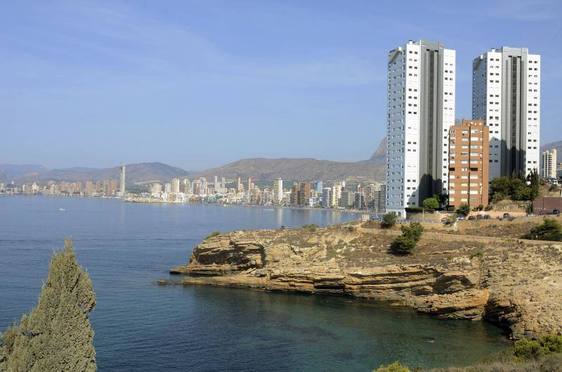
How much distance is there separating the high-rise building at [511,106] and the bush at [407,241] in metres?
24.2

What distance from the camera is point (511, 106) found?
64.7m

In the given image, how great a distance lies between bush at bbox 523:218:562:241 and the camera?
40781 mm

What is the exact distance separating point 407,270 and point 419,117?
25.7m

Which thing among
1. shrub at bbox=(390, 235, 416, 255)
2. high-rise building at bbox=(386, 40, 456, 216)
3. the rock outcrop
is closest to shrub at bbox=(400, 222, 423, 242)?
shrub at bbox=(390, 235, 416, 255)

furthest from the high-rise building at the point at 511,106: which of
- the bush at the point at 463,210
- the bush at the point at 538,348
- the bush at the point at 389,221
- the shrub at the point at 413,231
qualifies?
the bush at the point at 538,348

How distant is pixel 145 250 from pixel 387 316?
37714 mm

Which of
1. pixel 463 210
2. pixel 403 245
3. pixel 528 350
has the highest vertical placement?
pixel 463 210

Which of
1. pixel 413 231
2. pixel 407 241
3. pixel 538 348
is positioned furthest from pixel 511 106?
pixel 538 348

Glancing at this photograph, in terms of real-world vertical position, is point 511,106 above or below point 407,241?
above

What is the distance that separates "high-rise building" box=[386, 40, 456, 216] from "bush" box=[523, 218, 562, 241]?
19960 mm

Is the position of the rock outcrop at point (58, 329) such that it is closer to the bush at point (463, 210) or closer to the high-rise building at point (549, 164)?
the bush at point (463, 210)

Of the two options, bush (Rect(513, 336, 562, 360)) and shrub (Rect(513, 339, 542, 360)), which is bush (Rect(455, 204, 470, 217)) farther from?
shrub (Rect(513, 339, 542, 360))

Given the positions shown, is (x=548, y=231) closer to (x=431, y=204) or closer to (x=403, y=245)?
(x=403, y=245)

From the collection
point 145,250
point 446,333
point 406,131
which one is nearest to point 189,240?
point 145,250
